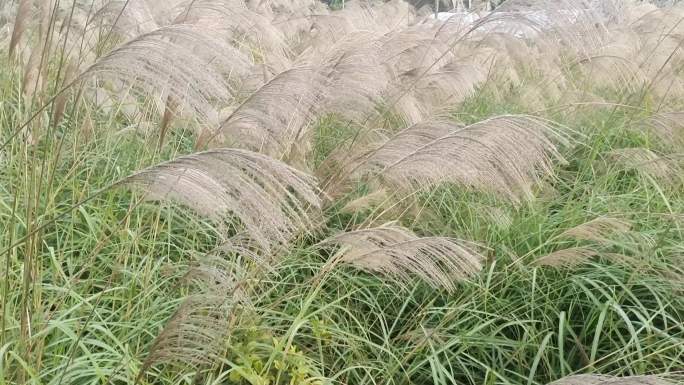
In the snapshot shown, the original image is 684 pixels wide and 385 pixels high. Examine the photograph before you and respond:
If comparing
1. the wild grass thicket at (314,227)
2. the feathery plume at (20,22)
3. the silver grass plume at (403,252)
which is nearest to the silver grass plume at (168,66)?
the wild grass thicket at (314,227)

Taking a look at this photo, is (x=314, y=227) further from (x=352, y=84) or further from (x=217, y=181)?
(x=217, y=181)

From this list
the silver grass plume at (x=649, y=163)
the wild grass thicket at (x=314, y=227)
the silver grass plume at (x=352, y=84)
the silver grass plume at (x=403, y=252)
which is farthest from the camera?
the silver grass plume at (x=649, y=163)

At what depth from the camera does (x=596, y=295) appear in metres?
3.06

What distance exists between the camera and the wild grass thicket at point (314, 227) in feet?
6.47

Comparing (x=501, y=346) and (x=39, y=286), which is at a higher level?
(x=39, y=286)

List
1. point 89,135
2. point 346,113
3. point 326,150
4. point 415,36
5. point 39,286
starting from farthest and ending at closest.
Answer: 1. point 415,36
2. point 326,150
3. point 89,135
4. point 346,113
5. point 39,286

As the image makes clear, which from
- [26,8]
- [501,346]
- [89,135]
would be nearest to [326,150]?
[89,135]

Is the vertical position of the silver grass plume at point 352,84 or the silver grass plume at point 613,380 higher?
the silver grass plume at point 352,84

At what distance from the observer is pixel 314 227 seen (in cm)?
250

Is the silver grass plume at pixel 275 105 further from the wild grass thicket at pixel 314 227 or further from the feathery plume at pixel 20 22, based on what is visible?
the feathery plume at pixel 20 22

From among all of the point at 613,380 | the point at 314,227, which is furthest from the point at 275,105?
the point at 613,380

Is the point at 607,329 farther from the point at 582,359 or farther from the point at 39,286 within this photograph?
the point at 39,286

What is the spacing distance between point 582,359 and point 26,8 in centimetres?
234

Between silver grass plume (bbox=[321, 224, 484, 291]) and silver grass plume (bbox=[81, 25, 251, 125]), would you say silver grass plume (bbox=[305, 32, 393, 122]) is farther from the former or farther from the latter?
silver grass plume (bbox=[81, 25, 251, 125])
